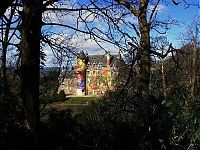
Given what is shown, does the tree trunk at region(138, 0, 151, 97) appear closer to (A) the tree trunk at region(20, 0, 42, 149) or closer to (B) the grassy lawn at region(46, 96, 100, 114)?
(B) the grassy lawn at region(46, 96, 100, 114)

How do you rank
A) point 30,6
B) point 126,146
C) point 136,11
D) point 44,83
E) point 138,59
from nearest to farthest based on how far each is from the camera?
point 138,59, point 30,6, point 126,146, point 136,11, point 44,83

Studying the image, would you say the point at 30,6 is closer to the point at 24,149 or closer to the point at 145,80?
the point at 24,149

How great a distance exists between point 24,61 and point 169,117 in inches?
124

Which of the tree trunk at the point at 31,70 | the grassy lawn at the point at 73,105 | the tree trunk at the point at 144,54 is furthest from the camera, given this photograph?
the grassy lawn at the point at 73,105

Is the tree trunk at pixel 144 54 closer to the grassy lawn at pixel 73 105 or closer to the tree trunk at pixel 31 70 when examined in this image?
the grassy lawn at pixel 73 105

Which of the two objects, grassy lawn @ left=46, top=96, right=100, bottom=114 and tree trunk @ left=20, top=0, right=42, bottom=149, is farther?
grassy lawn @ left=46, top=96, right=100, bottom=114

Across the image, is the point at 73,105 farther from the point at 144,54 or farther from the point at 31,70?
the point at 144,54

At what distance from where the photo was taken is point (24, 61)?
789cm

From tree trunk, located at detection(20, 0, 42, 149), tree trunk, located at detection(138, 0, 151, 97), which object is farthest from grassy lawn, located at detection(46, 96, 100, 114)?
tree trunk, located at detection(20, 0, 42, 149)

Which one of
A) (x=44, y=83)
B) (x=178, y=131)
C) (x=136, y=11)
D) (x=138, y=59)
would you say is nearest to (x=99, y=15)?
(x=138, y=59)

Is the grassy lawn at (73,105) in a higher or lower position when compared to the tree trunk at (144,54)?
lower

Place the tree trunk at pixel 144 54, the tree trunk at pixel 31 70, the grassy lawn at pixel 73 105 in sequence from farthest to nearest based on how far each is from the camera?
1. the grassy lawn at pixel 73 105
2. the tree trunk at pixel 31 70
3. the tree trunk at pixel 144 54

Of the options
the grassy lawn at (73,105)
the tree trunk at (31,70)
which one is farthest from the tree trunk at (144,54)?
the tree trunk at (31,70)

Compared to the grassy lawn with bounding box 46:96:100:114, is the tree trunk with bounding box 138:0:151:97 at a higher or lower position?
higher
